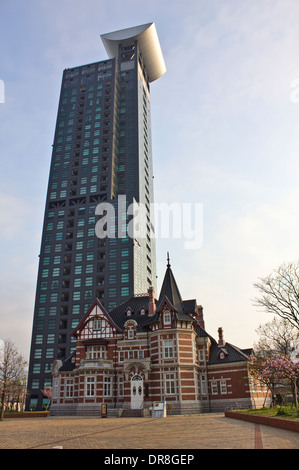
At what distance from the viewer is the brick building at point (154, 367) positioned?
46031 mm

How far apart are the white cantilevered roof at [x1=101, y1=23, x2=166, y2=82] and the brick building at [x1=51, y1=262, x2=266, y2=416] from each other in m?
116

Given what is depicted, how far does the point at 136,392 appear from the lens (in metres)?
46.7

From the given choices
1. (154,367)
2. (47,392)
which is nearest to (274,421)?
(154,367)

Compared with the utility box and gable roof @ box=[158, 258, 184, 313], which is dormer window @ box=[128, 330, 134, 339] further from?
the utility box

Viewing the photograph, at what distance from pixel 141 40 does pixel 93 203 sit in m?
78.6

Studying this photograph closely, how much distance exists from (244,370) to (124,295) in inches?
1702

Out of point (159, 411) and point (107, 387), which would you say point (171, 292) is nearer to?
point (107, 387)

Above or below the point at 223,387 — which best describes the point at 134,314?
above

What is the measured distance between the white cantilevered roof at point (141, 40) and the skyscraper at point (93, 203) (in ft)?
2.33

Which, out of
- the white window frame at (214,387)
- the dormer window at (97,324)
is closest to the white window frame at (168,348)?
the white window frame at (214,387)

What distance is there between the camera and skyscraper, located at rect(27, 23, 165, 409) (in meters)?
87.4

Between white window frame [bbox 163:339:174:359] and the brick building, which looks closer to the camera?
the brick building

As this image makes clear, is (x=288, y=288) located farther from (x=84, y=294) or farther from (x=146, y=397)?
(x=84, y=294)

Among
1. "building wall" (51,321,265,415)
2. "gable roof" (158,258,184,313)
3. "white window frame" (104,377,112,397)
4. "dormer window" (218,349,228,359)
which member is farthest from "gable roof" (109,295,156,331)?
"dormer window" (218,349,228,359)
